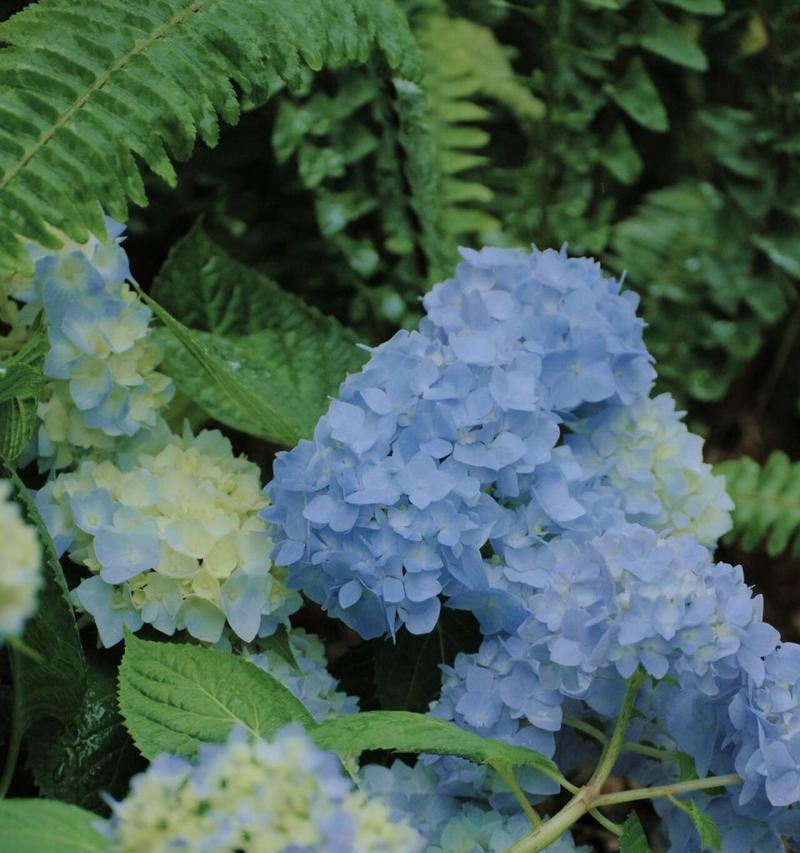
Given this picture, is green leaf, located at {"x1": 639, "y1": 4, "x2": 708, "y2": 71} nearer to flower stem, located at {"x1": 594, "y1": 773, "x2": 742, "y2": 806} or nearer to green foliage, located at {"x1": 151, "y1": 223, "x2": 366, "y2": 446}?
green foliage, located at {"x1": 151, "y1": 223, "x2": 366, "y2": 446}

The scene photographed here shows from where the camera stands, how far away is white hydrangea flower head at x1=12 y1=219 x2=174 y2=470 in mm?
1190

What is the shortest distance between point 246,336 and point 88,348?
1.21 feet

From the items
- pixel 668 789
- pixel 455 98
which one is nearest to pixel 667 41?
pixel 455 98

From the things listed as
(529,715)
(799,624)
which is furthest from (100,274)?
(799,624)

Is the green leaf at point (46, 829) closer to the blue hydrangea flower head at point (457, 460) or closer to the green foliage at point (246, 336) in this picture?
the blue hydrangea flower head at point (457, 460)

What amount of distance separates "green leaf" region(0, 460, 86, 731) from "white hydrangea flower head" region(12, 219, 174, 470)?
0.46 feet

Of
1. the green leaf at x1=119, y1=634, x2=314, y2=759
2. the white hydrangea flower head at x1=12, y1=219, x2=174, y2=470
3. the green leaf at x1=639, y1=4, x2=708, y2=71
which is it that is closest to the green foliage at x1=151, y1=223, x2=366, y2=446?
the white hydrangea flower head at x1=12, y1=219, x2=174, y2=470

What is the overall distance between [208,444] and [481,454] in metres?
0.31

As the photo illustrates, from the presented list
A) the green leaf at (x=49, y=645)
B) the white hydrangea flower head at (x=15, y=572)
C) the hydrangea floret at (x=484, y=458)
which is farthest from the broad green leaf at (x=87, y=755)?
the white hydrangea flower head at (x=15, y=572)

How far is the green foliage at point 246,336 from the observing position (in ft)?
4.54

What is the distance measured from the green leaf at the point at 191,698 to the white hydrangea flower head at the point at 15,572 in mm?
445

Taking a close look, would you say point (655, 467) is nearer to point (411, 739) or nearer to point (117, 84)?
point (411, 739)

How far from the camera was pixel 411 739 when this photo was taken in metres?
0.95

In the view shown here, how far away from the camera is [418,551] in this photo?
1.11 meters
